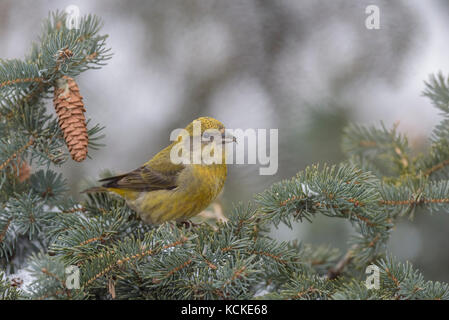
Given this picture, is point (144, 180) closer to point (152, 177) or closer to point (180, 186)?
point (152, 177)

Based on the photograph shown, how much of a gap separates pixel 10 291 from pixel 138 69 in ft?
6.74

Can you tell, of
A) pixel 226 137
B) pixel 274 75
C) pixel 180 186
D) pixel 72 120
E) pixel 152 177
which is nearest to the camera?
pixel 72 120

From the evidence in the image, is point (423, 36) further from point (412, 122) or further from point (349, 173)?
point (349, 173)

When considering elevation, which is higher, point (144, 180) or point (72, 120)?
point (72, 120)

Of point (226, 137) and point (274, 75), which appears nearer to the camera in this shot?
point (226, 137)

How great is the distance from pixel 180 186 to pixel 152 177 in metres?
0.21

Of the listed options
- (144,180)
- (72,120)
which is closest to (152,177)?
(144,180)

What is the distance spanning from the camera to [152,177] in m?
2.49

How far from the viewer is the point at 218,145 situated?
92.4 inches

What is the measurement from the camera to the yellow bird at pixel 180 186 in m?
2.26

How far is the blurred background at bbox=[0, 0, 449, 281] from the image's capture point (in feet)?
9.20

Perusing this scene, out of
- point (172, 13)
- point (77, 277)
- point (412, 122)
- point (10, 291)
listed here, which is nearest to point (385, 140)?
point (412, 122)

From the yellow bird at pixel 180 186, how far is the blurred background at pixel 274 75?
596 mm

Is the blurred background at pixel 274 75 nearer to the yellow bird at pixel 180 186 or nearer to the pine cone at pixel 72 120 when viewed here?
the yellow bird at pixel 180 186
